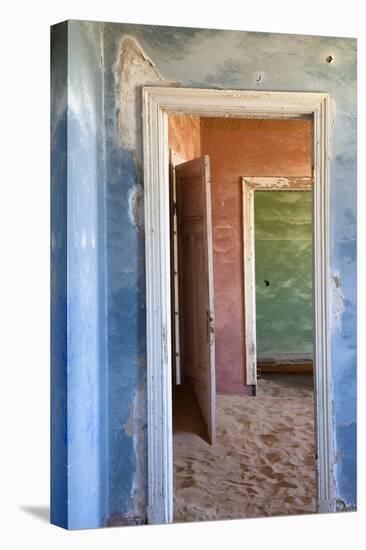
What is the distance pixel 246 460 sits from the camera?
4238mm

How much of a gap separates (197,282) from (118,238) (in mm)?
1846

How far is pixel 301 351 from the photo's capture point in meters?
8.36

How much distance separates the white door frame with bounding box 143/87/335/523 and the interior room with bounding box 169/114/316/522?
251 millimetres

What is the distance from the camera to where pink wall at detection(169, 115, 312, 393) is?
6.31 m

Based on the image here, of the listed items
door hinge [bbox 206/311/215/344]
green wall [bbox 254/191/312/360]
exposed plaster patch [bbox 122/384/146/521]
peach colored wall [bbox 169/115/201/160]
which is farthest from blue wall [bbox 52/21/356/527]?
green wall [bbox 254/191/312/360]

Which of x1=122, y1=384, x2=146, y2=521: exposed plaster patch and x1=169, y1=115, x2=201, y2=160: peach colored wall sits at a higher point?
x1=169, y1=115, x2=201, y2=160: peach colored wall

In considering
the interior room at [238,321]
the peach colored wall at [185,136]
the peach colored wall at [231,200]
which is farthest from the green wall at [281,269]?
the peach colored wall at [185,136]

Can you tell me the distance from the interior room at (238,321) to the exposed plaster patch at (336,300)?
3.24 ft

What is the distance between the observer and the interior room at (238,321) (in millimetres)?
3906

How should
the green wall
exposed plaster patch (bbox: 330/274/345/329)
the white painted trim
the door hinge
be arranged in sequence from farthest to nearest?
the green wall < the white painted trim < the door hinge < exposed plaster patch (bbox: 330/274/345/329)

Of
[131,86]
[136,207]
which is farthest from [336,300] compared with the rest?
[131,86]

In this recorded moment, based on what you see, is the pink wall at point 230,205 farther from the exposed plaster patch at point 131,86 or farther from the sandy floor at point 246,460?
the exposed plaster patch at point 131,86

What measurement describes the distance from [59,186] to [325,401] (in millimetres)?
1926

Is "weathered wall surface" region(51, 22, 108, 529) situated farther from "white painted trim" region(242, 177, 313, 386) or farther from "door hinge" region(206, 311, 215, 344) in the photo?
"white painted trim" region(242, 177, 313, 386)
